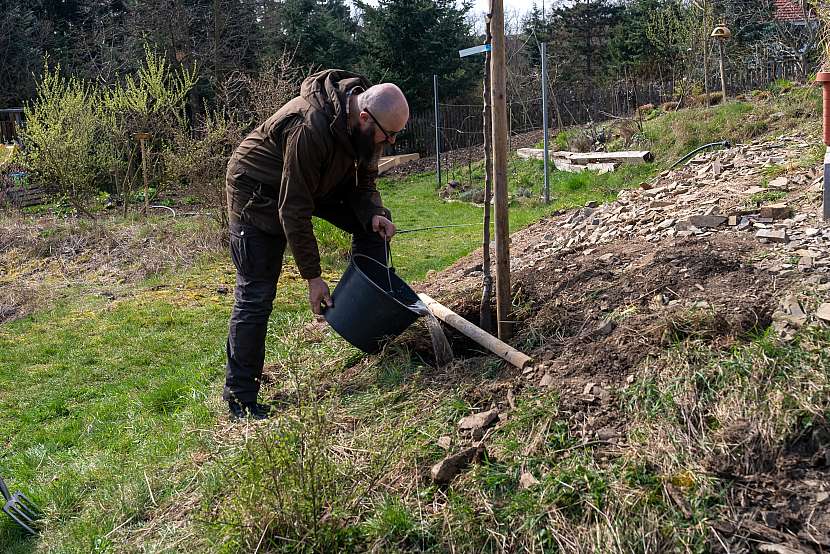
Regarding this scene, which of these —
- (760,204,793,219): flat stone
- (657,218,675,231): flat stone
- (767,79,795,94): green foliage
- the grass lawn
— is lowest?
the grass lawn

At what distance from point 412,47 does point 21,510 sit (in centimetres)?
2086

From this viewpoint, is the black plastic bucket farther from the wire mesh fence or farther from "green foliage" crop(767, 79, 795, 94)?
the wire mesh fence

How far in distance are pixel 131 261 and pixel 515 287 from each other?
637cm

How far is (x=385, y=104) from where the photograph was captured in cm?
328

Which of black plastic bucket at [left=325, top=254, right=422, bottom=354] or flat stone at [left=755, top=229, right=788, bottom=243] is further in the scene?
flat stone at [left=755, top=229, right=788, bottom=243]

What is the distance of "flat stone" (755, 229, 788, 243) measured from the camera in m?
3.76

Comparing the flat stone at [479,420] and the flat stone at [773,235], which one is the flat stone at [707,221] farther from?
the flat stone at [479,420]

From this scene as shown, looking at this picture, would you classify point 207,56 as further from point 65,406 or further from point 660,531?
point 660,531

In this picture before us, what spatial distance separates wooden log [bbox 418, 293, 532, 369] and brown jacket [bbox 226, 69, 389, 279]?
2.71 feet

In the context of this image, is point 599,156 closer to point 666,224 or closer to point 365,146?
point 666,224

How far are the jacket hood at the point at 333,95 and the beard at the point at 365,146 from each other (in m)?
A: 0.05

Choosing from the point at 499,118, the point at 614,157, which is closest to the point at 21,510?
the point at 499,118

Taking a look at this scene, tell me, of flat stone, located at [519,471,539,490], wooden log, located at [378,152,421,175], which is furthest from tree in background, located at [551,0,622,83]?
flat stone, located at [519,471,539,490]

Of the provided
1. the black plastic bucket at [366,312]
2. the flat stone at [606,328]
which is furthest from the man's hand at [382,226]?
the flat stone at [606,328]
